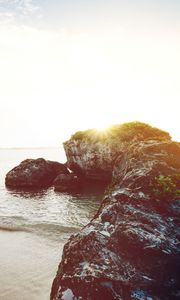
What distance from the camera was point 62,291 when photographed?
7.03m

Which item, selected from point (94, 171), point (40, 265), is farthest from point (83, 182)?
point (40, 265)

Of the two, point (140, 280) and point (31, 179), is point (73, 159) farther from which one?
point (140, 280)

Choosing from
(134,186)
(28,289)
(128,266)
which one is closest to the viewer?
(128,266)

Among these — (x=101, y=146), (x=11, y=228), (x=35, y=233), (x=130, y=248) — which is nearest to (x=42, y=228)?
(x=35, y=233)

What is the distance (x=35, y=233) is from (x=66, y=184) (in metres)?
23.1

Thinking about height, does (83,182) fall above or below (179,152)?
below

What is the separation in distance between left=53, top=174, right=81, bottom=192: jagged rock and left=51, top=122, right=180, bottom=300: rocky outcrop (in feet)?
112

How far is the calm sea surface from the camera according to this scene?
42.5 ft

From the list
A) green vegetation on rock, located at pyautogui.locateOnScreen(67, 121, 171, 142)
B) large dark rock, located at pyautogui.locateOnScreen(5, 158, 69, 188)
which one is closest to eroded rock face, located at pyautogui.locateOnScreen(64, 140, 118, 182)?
green vegetation on rock, located at pyautogui.locateOnScreen(67, 121, 171, 142)

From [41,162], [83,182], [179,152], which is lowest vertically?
[83,182]

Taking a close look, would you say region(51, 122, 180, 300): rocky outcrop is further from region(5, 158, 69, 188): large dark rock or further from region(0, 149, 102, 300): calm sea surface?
region(5, 158, 69, 188): large dark rock

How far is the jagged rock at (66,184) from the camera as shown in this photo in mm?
43494

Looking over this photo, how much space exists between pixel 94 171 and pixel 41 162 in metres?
9.43

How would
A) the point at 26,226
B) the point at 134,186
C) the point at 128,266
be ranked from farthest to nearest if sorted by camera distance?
the point at 26,226 → the point at 134,186 → the point at 128,266
